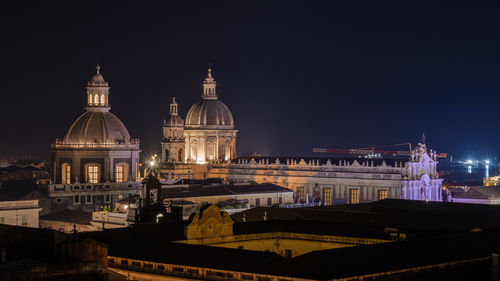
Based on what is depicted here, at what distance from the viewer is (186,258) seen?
6384cm

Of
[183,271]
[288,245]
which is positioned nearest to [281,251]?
[288,245]

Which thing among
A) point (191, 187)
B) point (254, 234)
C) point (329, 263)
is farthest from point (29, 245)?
point (191, 187)

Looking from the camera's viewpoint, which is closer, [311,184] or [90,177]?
[90,177]

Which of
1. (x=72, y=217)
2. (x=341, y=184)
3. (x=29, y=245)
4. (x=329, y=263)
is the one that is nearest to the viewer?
(x=329, y=263)

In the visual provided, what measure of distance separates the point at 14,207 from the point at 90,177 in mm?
32963

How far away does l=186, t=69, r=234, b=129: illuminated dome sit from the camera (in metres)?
→ 186

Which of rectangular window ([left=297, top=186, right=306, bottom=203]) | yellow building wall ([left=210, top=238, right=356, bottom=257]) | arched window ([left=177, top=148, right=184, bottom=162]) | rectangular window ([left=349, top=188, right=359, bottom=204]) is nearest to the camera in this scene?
yellow building wall ([left=210, top=238, right=356, bottom=257])

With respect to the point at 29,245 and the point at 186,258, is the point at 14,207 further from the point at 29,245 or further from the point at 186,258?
the point at 186,258

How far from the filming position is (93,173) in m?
152

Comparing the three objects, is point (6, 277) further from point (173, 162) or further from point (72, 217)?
point (173, 162)

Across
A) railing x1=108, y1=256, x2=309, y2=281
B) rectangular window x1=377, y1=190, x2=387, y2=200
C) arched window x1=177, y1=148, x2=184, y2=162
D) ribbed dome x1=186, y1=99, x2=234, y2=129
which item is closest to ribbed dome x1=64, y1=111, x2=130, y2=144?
arched window x1=177, y1=148, x2=184, y2=162

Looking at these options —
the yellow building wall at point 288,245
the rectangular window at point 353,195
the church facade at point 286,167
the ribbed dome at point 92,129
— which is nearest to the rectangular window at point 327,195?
the church facade at point 286,167

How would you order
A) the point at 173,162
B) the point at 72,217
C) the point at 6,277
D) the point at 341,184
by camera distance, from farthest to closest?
1. the point at 173,162
2. the point at 341,184
3. the point at 72,217
4. the point at 6,277

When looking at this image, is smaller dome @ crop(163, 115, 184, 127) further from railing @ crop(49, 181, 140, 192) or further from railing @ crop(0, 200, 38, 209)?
railing @ crop(0, 200, 38, 209)
